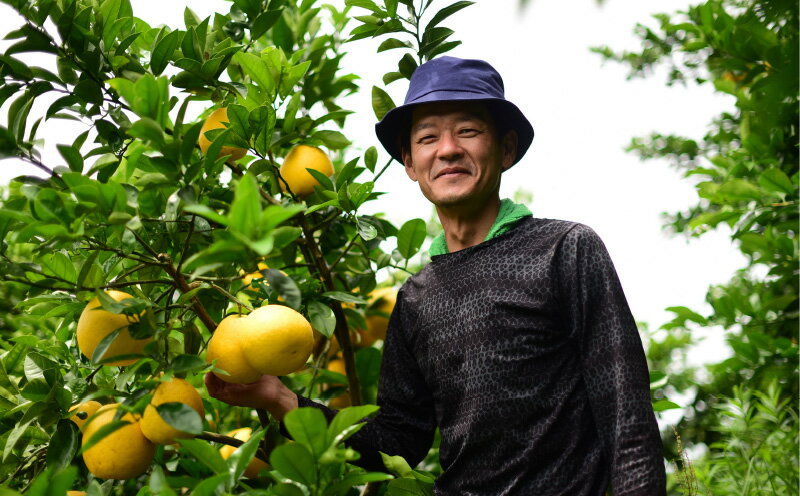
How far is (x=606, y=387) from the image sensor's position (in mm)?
1516

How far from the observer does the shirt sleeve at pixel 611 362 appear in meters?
1.44

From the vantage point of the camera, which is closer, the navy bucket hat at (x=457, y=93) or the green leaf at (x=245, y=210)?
the green leaf at (x=245, y=210)

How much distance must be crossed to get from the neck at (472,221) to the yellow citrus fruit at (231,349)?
63cm

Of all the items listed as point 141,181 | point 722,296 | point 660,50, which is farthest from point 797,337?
point 141,181

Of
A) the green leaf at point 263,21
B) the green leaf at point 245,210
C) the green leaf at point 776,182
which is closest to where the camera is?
the green leaf at point 245,210

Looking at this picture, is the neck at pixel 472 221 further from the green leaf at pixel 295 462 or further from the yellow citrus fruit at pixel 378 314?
the green leaf at pixel 295 462

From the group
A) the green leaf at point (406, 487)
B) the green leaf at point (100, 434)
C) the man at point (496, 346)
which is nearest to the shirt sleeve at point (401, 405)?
the man at point (496, 346)

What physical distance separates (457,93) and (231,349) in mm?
759

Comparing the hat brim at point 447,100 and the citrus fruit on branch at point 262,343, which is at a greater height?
the hat brim at point 447,100

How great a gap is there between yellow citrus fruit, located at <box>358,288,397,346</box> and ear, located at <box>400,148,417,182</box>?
0.42m

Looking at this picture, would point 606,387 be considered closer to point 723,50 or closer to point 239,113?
point 239,113

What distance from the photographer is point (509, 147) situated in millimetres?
1915

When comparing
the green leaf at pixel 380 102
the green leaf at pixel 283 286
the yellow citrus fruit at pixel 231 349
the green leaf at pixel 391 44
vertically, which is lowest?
the yellow citrus fruit at pixel 231 349

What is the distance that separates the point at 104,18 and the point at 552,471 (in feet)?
4.01
